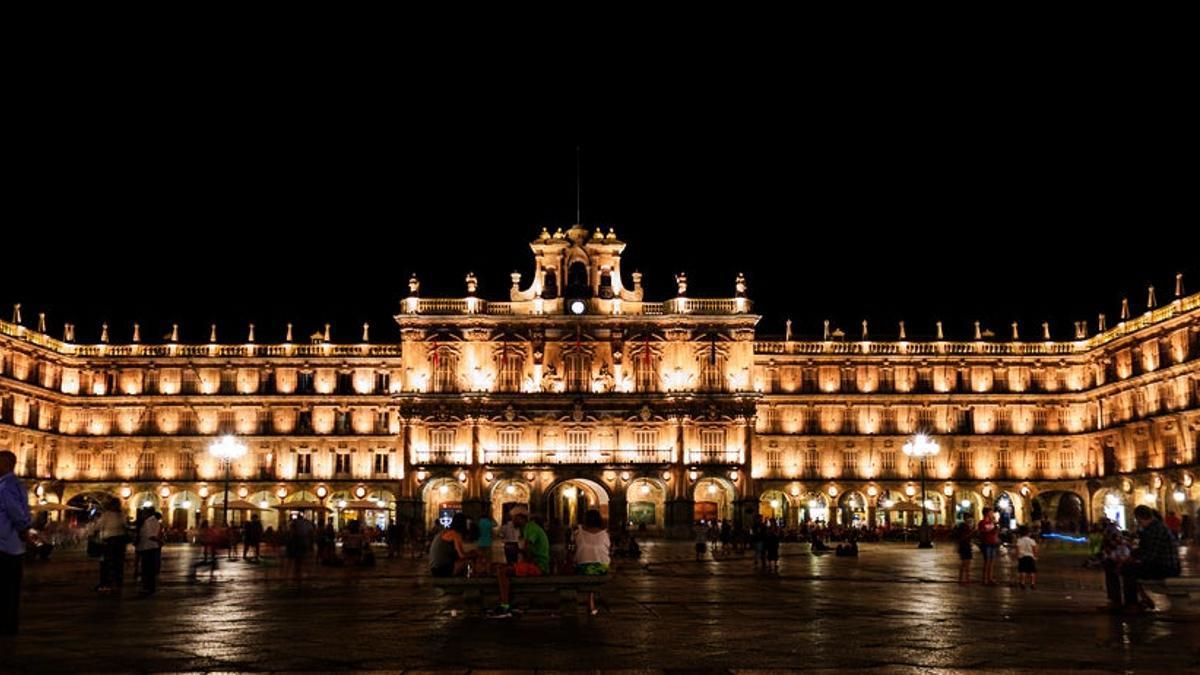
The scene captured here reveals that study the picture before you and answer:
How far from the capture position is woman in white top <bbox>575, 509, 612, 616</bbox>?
21.2 m

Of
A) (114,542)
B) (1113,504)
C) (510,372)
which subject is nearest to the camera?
(114,542)

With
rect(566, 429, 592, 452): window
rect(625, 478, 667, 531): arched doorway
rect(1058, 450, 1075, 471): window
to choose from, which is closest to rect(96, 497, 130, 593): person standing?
rect(566, 429, 592, 452): window

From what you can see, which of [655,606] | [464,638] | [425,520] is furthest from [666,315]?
[464,638]

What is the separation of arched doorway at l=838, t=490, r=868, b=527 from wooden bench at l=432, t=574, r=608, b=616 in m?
65.0

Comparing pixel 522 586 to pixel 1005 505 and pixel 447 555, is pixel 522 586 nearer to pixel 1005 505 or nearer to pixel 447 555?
pixel 447 555

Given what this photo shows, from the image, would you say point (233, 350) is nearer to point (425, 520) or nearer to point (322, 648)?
point (425, 520)

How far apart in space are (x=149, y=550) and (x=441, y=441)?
5372 centimetres

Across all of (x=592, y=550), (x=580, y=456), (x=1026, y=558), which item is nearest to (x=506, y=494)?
(x=580, y=456)

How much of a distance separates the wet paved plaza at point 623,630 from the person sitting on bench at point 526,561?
1.66ft

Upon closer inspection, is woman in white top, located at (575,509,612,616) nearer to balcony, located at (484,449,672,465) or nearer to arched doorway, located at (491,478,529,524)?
balcony, located at (484,449,672,465)

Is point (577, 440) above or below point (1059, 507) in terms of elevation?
above

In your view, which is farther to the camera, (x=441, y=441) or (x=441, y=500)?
(x=441, y=500)

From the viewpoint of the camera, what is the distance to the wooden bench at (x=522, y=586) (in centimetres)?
2034

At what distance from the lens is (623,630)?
1858 cm
